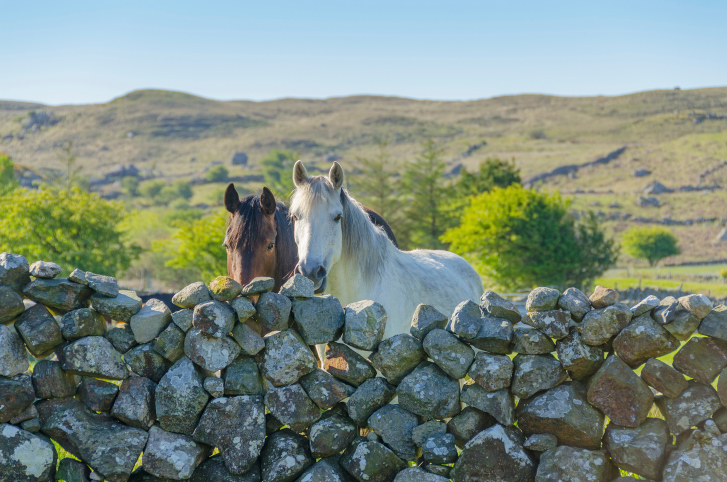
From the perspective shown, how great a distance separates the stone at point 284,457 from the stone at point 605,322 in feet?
6.10

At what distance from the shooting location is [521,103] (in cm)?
18250

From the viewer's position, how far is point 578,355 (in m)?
3.09

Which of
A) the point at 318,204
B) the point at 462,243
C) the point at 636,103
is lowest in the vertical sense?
the point at 462,243

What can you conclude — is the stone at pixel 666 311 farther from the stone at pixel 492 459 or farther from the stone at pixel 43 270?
the stone at pixel 43 270

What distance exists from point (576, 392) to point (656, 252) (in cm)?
5490

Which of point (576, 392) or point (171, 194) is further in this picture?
point (171, 194)

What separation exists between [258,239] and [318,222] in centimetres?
114

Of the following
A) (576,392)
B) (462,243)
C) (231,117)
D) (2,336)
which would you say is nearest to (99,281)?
(2,336)

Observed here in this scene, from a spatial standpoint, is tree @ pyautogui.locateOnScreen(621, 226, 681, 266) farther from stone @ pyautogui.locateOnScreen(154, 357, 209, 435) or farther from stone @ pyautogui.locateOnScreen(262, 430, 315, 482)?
stone @ pyautogui.locateOnScreen(154, 357, 209, 435)

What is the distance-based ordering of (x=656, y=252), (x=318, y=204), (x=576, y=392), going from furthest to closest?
(x=656, y=252) → (x=318, y=204) → (x=576, y=392)

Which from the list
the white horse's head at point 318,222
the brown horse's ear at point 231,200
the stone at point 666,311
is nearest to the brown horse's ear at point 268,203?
the brown horse's ear at point 231,200

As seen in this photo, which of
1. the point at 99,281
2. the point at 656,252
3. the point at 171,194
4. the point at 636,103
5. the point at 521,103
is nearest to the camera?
the point at 99,281

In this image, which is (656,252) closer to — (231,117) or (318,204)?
(318,204)

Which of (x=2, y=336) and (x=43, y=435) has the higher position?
(x=2, y=336)
